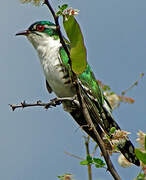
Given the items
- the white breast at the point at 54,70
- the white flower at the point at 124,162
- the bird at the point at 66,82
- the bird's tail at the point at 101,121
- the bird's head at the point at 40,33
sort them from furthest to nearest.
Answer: the bird's head at the point at 40,33 → the white breast at the point at 54,70 → the bird at the point at 66,82 → the bird's tail at the point at 101,121 → the white flower at the point at 124,162

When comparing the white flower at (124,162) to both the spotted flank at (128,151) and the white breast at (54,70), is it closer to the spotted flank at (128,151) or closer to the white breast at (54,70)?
the spotted flank at (128,151)

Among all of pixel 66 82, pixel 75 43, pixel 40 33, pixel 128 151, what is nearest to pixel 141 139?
pixel 75 43

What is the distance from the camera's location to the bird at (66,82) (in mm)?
3922

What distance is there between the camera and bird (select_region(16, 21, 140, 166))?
3922mm

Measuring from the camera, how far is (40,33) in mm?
4863

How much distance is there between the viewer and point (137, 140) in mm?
2387

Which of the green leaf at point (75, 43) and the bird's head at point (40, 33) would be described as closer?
the green leaf at point (75, 43)

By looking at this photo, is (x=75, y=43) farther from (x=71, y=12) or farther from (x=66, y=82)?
(x=66, y=82)

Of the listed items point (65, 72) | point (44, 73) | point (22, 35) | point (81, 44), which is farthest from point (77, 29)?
point (22, 35)

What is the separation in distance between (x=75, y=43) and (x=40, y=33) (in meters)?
2.67

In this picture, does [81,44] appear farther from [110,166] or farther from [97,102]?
[97,102]

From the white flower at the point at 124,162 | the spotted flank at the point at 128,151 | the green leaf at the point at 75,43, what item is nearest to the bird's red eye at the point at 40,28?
the spotted flank at the point at 128,151

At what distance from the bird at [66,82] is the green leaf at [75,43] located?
4.85 ft

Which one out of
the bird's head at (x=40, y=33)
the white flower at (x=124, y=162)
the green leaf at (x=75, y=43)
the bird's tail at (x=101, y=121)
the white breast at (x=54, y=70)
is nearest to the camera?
the green leaf at (x=75, y=43)
